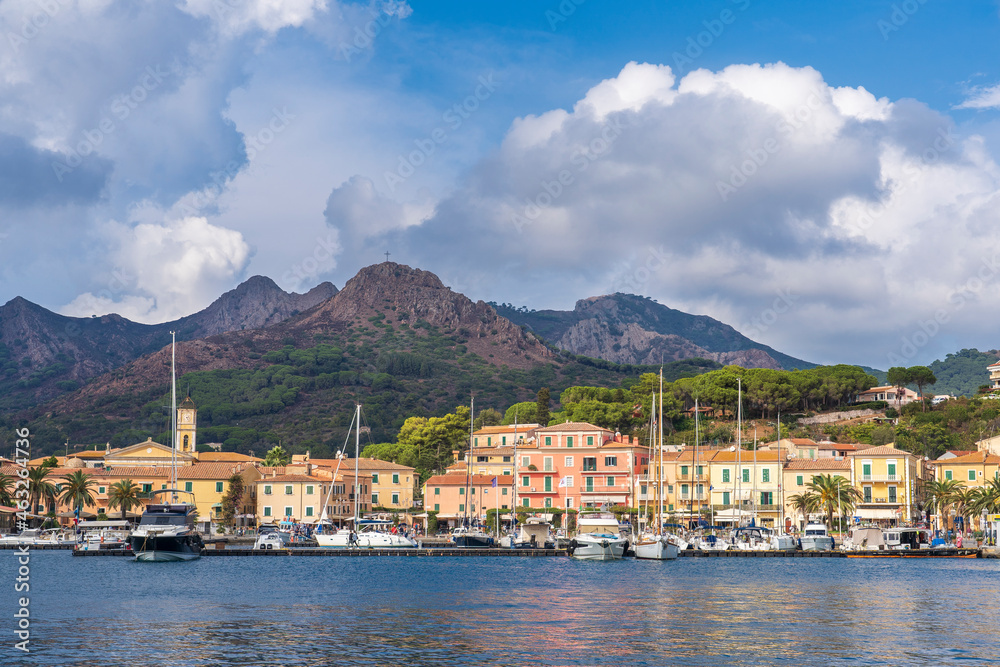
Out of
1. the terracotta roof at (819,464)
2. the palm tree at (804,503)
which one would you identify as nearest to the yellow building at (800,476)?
the terracotta roof at (819,464)

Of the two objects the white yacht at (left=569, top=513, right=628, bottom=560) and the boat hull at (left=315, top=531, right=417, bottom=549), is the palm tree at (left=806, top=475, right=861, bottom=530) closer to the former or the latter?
the white yacht at (left=569, top=513, right=628, bottom=560)

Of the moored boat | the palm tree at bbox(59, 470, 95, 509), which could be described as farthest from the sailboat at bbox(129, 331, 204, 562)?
the palm tree at bbox(59, 470, 95, 509)

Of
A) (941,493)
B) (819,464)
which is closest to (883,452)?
(819,464)

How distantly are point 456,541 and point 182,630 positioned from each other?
5302cm

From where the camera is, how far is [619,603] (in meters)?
48.6

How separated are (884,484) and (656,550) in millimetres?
36000

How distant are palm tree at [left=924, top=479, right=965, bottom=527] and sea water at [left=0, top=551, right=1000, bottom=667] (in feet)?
89.2

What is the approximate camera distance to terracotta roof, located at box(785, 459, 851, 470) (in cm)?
10494

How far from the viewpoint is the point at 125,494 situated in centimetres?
10356

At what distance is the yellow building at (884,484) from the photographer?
102 metres

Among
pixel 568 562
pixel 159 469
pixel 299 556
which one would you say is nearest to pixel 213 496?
pixel 159 469

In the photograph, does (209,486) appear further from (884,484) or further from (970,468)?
(970,468)

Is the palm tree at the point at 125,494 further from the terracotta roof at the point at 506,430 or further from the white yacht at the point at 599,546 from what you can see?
the white yacht at the point at 599,546

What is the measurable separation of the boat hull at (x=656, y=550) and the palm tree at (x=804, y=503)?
26.9 m
